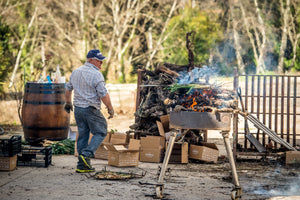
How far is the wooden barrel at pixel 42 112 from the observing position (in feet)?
30.0

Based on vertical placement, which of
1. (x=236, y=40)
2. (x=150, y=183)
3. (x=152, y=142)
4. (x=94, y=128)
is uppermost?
(x=236, y=40)

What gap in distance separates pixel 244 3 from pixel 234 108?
93.9ft

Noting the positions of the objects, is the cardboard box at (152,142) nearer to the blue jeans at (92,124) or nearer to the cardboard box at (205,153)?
the cardboard box at (205,153)

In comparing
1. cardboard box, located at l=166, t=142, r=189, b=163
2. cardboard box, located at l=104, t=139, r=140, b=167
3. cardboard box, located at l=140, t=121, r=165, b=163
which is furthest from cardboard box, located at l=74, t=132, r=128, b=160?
cardboard box, located at l=166, t=142, r=189, b=163

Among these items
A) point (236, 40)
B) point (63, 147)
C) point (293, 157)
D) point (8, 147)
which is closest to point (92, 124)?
point (8, 147)

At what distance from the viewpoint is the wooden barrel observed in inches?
360

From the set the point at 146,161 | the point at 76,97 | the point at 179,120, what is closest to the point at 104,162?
the point at 146,161

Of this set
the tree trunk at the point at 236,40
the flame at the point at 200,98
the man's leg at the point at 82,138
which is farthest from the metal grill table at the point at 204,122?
the tree trunk at the point at 236,40

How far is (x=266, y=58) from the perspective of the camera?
3366cm

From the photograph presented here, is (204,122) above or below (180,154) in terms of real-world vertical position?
above

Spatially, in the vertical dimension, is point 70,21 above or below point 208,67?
above

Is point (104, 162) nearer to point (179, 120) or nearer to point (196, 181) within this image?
point (196, 181)

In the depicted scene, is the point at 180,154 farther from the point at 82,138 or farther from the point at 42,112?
the point at 42,112

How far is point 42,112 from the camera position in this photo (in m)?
9.14
